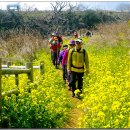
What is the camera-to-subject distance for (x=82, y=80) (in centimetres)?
1307

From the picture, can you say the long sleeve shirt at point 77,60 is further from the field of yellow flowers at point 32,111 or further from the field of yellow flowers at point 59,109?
the field of yellow flowers at point 32,111

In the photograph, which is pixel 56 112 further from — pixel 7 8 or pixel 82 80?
pixel 7 8

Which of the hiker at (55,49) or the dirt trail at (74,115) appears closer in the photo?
the dirt trail at (74,115)

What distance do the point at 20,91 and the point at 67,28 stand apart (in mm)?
26802

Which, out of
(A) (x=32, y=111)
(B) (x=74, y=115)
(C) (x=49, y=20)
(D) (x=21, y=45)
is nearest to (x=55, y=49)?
(D) (x=21, y=45)

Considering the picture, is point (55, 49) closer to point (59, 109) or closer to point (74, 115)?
point (74, 115)

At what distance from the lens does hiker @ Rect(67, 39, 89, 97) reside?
12.6 metres

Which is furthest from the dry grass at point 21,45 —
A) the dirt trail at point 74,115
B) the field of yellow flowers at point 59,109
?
the field of yellow flowers at point 59,109

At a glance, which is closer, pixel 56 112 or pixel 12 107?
pixel 12 107

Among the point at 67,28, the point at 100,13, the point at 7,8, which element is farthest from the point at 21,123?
the point at 100,13

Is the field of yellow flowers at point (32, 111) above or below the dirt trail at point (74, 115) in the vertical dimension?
above

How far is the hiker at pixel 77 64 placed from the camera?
12.6 m

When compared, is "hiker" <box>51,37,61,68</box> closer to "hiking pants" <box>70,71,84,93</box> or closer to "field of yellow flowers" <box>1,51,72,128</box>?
"hiking pants" <box>70,71,84,93</box>

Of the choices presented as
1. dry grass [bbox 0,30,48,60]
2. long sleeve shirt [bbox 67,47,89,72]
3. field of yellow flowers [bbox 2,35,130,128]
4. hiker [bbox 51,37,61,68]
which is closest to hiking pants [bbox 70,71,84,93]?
long sleeve shirt [bbox 67,47,89,72]
